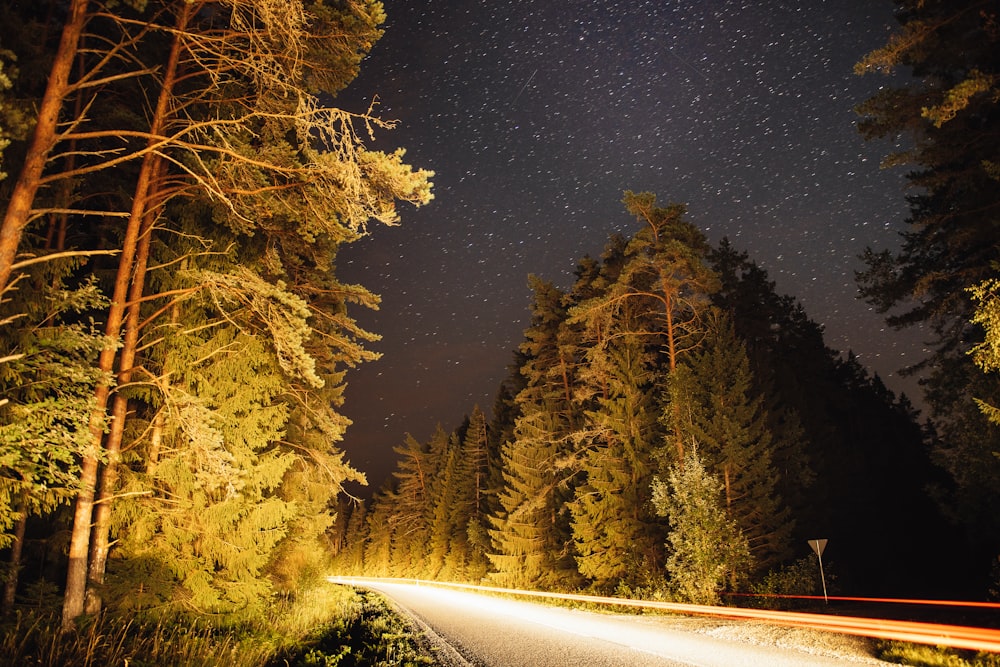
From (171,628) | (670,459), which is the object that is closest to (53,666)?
(171,628)

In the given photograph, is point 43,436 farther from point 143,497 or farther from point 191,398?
point 143,497

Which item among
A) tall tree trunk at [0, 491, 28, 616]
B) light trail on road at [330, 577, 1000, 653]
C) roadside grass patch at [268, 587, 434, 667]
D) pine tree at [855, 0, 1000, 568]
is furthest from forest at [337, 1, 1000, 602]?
tall tree trunk at [0, 491, 28, 616]

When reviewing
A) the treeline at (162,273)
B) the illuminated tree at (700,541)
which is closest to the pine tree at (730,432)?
the illuminated tree at (700,541)

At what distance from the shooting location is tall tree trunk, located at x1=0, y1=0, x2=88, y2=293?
22.2ft

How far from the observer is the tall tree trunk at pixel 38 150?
6770mm

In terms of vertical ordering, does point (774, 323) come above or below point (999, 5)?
above

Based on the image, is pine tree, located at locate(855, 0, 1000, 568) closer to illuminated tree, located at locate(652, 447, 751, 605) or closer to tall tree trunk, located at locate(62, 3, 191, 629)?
illuminated tree, located at locate(652, 447, 751, 605)

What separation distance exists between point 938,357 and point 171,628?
2443cm

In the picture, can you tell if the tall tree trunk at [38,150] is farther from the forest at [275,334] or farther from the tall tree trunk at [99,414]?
the tall tree trunk at [99,414]

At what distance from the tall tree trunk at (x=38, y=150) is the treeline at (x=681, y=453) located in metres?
16.7

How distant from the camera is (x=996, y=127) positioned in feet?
40.9

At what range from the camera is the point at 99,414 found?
8461mm

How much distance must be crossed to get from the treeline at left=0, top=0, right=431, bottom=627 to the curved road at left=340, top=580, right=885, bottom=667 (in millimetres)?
4673

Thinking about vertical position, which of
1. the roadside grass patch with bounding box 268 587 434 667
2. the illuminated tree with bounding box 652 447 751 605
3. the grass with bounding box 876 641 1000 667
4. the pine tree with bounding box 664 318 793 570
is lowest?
the roadside grass patch with bounding box 268 587 434 667
